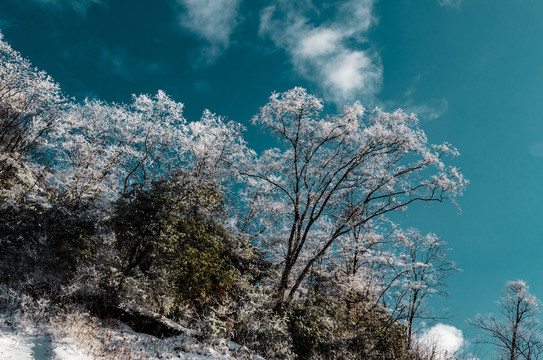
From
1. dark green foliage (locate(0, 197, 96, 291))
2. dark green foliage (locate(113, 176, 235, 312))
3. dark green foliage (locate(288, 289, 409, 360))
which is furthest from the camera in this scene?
dark green foliage (locate(288, 289, 409, 360))

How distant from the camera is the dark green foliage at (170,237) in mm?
9609

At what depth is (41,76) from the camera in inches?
624

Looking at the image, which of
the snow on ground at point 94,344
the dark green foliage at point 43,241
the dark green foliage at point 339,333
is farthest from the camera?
the dark green foliage at point 339,333

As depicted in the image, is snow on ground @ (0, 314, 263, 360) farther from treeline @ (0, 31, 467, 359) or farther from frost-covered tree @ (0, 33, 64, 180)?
frost-covered tree @ (0, 33, 64, 180)

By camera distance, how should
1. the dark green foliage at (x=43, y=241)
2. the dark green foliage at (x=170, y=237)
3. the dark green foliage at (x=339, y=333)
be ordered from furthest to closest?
the dark green foliage at (x=339, y=333), the dark green foliage at (x=43, y=241), the dark green foliage at (x=170, y=237)

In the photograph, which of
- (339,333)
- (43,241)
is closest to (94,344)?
(43,241)

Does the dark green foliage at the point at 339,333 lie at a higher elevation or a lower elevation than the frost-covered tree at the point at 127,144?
lower

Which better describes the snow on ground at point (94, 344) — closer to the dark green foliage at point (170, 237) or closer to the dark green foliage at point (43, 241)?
the dark green foliage at point (170, 237)

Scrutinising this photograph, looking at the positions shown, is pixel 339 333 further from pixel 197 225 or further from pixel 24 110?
pixel 24 110

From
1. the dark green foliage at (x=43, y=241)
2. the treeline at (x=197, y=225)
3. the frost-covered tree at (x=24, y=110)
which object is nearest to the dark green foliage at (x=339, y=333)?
the treeline at (x=197, y=225)

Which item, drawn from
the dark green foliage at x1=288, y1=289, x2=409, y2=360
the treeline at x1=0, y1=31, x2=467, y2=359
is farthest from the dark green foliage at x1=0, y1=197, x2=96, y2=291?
the dark green foliage at x1=288, y1=289, x2=409, y2=360

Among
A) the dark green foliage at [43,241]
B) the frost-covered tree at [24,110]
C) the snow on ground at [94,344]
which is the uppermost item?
the frost-covered tree at [24,110]

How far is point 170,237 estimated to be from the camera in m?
9.82

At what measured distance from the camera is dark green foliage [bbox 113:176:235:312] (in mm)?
9609
